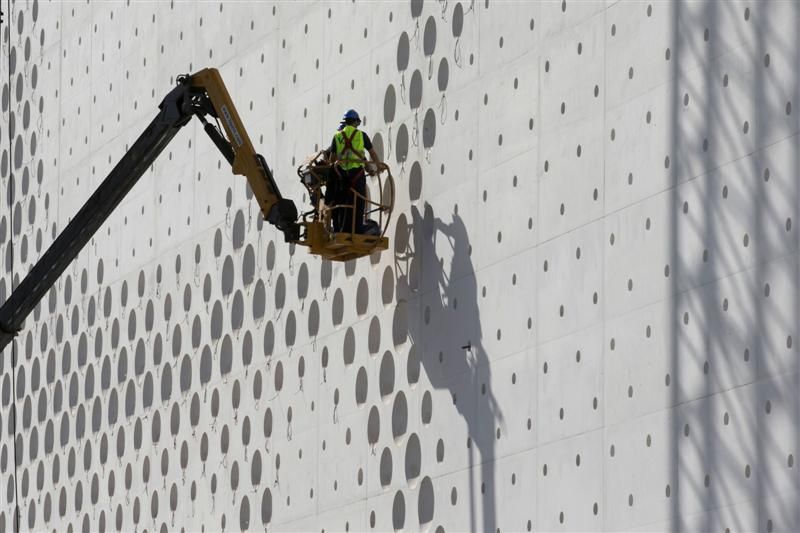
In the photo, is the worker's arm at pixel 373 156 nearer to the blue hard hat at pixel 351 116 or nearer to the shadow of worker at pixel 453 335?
the blue hard hat at pixel 351 116

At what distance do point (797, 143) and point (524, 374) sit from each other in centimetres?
446

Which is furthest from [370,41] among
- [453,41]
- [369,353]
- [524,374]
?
[524,374]

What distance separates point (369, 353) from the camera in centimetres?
2109

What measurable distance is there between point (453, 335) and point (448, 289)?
55 centimetres

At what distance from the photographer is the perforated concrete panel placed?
15.4m

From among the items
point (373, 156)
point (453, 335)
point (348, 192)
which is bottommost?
point (453, 335)

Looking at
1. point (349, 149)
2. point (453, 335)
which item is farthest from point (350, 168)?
point (453, 335)

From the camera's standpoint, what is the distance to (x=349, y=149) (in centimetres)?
2044

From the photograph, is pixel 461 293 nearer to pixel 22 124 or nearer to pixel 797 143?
pixel 797 143

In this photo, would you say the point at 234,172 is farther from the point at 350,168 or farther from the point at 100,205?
the point at 100,205

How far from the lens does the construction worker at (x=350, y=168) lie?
67.0 feet

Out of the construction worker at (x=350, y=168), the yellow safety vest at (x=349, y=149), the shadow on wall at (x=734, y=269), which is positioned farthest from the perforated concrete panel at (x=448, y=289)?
the yellow safety vest at (x=349, y=149)

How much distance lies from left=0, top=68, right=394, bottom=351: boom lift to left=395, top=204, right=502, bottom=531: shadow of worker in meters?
0.47

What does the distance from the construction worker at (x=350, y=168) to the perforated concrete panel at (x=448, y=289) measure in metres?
0.59
